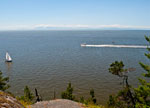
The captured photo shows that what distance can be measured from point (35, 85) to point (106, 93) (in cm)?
2132

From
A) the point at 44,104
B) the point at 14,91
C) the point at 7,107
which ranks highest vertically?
the point at 7,107

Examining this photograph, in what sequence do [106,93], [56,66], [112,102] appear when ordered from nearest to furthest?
[112,102] → [106,93] → [56,66]

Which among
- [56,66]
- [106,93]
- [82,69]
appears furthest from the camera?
[56,66]

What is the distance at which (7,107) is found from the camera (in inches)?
221

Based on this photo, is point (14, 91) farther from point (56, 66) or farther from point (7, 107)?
point (7, 107)

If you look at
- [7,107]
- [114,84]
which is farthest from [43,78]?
[7,107]

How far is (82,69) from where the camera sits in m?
55.1

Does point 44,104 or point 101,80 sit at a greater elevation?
point 44,104

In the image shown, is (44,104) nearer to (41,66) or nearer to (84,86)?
(84,86)

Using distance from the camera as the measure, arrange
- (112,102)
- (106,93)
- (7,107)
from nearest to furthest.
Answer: (7,107)
(112,102)
(106,93)

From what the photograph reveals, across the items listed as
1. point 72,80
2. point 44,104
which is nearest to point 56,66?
point 72,80

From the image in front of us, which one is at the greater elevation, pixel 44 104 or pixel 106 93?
pixel 44 104

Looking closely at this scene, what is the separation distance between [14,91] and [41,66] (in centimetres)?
2169

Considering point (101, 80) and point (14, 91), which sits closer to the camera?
point (14, 91)
